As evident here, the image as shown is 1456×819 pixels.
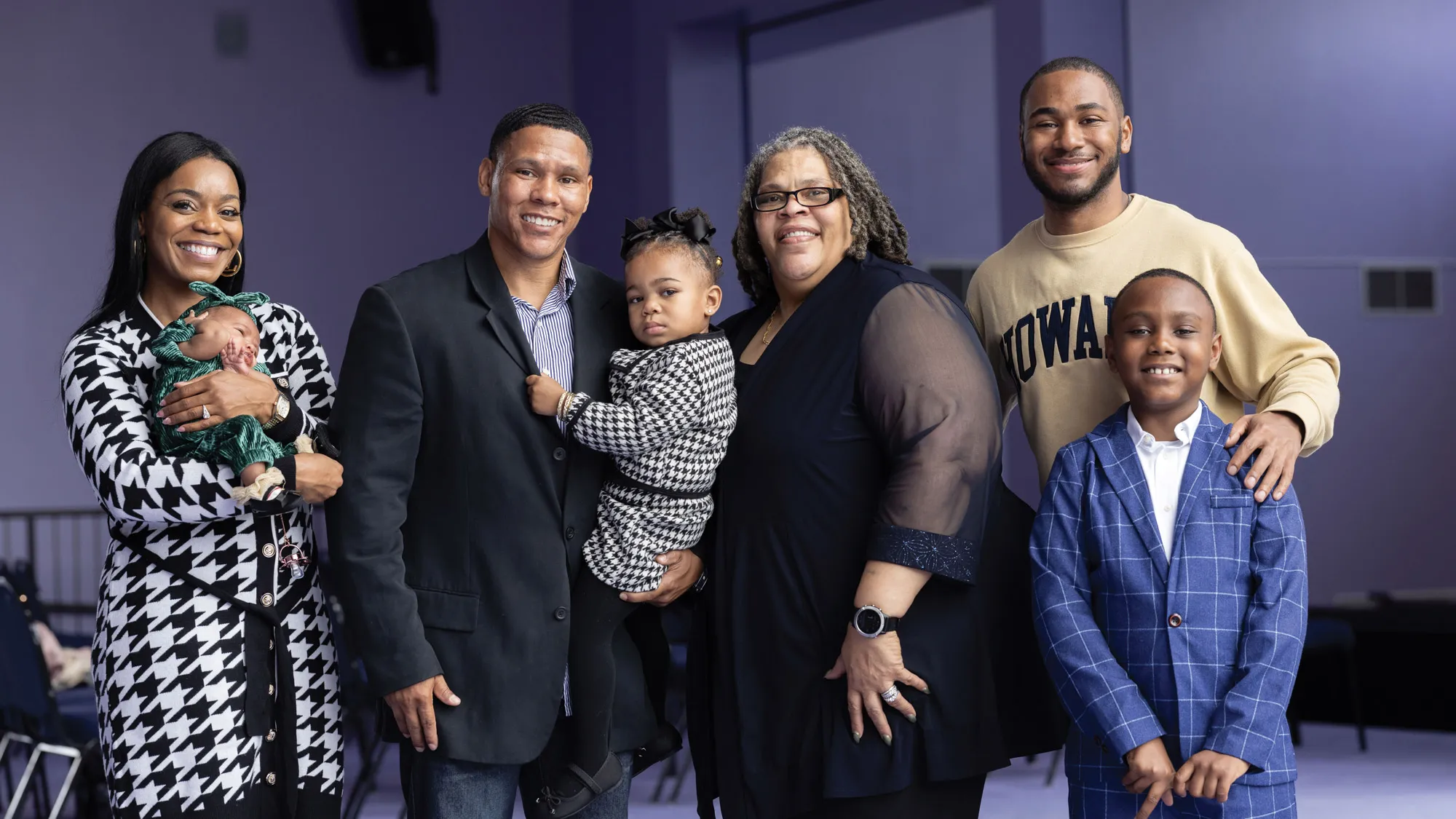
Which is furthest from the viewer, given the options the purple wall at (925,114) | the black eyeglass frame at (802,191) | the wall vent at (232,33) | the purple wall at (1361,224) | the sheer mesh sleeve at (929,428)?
the purple wall at (925,114)

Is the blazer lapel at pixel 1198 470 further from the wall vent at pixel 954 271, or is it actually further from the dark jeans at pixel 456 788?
the wall vent at pixel 954 271

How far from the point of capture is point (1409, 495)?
24.7 ft

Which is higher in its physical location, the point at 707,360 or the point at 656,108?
the point at 656,108

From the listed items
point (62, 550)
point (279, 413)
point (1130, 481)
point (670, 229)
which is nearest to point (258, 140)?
point (62, 550)

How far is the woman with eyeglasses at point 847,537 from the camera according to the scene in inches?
80.6

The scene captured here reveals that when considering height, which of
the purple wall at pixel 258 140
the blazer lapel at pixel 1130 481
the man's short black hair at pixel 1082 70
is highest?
the purple wall at pixel 258 140

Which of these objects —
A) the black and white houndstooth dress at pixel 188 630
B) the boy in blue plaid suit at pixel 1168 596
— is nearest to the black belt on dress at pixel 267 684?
the black and white houndstooth dress at pixel 188 630

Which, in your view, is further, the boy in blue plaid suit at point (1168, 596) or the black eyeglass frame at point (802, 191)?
the black eyeglass frame at point (802, 191)

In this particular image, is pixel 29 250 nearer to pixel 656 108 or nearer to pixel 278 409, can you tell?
pixel 656 108

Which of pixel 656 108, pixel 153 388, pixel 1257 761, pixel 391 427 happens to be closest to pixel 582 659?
pixel 391 427

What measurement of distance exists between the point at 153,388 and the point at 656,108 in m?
5.25

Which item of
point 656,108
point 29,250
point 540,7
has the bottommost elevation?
point 29,250

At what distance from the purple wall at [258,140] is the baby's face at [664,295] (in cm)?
557

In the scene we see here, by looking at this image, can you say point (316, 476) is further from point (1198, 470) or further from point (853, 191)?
point (1198, 470)
